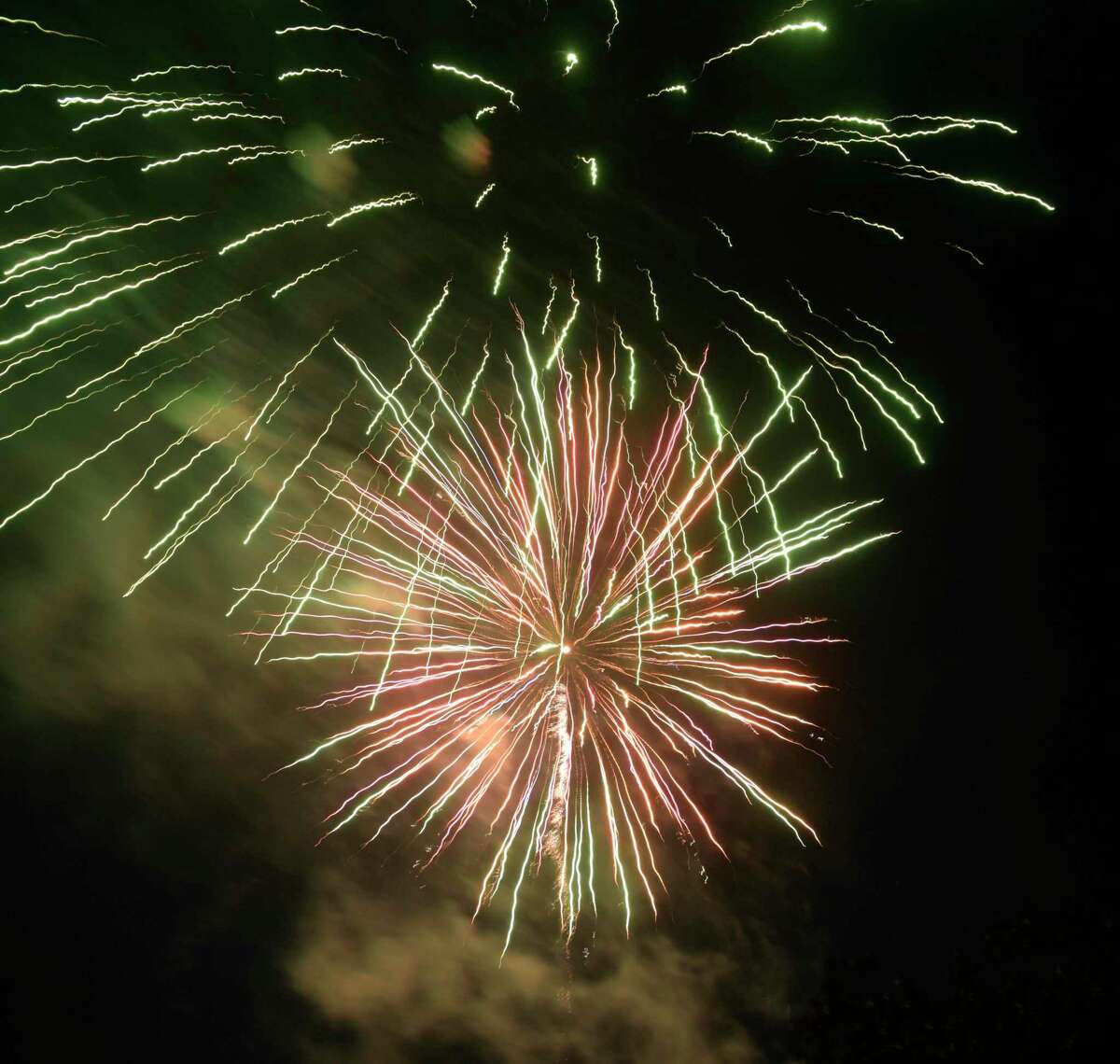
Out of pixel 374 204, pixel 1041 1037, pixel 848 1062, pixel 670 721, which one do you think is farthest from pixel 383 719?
pixel 1041 1037

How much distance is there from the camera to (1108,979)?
38.1 ft

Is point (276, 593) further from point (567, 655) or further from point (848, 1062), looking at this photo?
point (848, 1062)

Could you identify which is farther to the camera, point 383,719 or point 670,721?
point 383,719

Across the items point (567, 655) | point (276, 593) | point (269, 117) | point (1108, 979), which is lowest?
point (1108, 979)

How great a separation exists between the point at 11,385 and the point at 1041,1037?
16.7 metres

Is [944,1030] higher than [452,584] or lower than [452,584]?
lower

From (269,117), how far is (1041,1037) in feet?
50.7

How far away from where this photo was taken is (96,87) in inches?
227

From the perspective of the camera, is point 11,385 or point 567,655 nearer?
point 11,385

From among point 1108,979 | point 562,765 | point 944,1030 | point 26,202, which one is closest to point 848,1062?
point 944,1030

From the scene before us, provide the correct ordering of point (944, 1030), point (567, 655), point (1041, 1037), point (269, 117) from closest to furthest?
point (269, 117), point (567, 655), point (1041, 1037), point (944, 1030)

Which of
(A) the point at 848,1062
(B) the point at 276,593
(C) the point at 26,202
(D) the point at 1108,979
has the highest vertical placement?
(C) the point at 26,202

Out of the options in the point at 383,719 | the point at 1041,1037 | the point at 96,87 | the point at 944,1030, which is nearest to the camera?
the point at 96,87

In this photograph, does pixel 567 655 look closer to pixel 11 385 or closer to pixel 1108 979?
pixel 11 385
